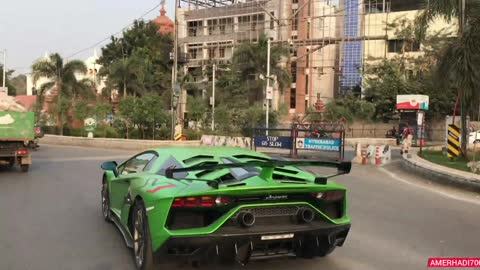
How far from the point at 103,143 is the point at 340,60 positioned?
37765 mm

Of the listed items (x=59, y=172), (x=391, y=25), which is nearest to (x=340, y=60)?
(x=391, y=25)

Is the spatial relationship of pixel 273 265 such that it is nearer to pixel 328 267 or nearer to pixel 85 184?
pixel 328 267

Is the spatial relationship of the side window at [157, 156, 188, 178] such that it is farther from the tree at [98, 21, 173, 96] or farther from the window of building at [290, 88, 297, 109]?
the window of building at [290, 88, 297, 109]

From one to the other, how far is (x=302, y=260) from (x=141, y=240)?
1879 millimetres

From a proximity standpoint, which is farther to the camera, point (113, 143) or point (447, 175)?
point (113, 143)

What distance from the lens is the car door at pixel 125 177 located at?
6.44 meters

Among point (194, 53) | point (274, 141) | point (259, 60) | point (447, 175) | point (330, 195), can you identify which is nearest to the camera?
point (330, 195)

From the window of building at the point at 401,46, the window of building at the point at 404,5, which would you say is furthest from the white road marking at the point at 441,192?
the window of building at the point at 404,5

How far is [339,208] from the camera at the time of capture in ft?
18.0

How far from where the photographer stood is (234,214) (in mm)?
4758

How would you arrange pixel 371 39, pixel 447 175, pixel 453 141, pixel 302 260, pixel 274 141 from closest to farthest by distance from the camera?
pixel 302 260, pixel 447 175, pixel 453 141, pixel 274 141, pixel 371 39

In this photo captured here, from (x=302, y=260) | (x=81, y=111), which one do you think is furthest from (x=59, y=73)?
(x=302, y=260)

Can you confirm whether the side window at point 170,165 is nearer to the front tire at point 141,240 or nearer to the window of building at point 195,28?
the front tire at point 141,240

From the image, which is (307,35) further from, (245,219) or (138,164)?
(245,219)
